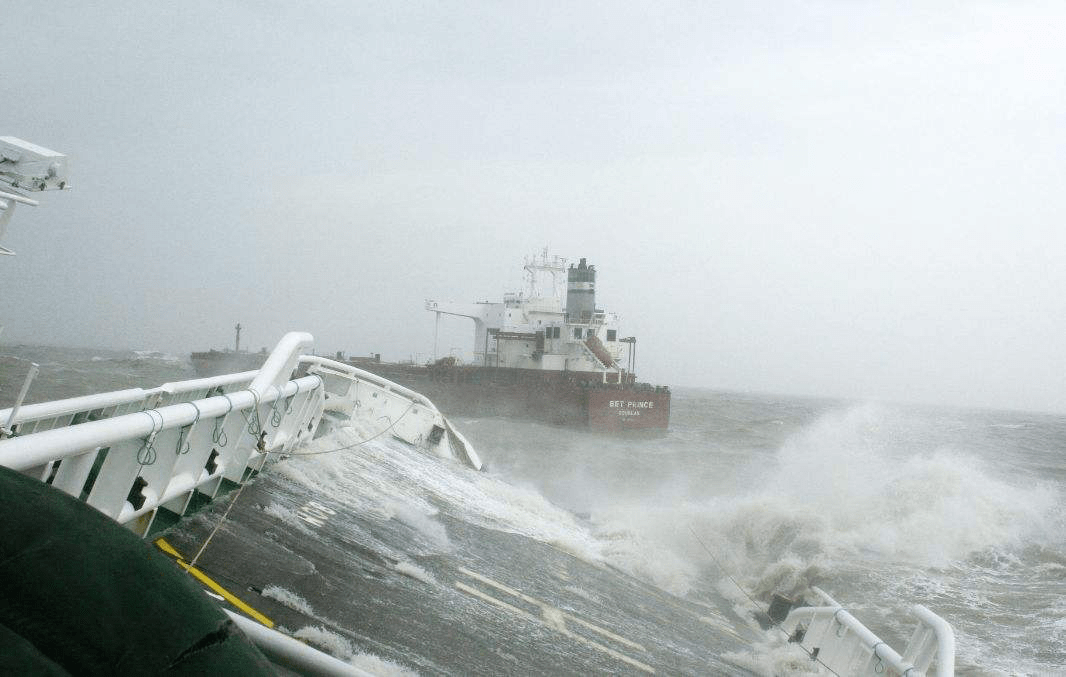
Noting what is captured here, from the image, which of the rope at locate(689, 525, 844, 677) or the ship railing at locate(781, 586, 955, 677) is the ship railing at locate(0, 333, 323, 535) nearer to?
the ship railing at locate(781, 586, 955, 677)

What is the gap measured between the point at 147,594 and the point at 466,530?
375 inches

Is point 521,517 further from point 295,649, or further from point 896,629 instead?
point 295,649

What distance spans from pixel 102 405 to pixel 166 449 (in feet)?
4.86

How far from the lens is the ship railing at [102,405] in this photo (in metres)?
6.21

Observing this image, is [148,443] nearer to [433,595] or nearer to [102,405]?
[102,405]

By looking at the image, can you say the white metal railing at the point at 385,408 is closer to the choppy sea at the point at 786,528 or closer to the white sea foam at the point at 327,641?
the choppy sea at the point at 786,528

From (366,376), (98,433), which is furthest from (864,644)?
(366,376)

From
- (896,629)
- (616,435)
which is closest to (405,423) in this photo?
(896,629)

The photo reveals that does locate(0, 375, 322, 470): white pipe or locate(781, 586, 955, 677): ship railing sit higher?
locate(0, 375, 322, 470): white pipe

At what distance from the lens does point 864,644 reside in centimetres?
787

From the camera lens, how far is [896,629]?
12.6m

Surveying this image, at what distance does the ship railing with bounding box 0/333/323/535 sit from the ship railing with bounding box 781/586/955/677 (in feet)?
20.5

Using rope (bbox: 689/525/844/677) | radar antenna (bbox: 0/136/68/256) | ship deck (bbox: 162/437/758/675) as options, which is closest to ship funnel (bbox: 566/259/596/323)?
rope (bbox: 689/525/844/677)

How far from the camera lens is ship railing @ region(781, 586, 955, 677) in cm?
643
